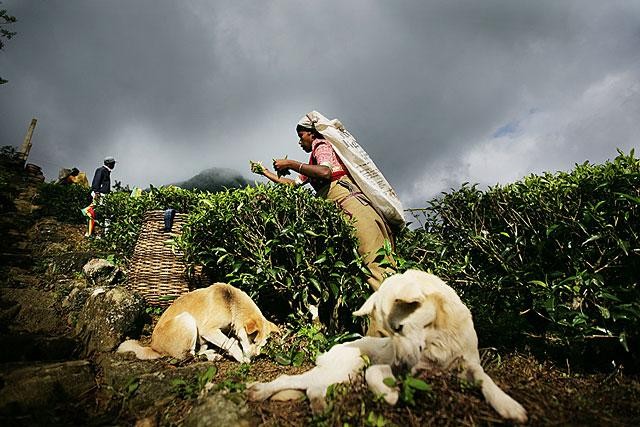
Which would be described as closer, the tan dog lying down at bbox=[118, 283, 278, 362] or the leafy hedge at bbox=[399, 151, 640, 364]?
the leafy hedge at bbox=[399, 151, 640, 364]

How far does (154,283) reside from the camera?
5242 millimetres

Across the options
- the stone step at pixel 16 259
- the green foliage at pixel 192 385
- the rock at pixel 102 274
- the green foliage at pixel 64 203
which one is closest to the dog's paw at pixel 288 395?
the green foliage at pixel 192 385

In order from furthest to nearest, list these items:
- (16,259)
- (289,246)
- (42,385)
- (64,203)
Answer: (64,203), (16,259), (289,246), (42,385)

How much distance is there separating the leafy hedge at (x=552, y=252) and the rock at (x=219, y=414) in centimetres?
256

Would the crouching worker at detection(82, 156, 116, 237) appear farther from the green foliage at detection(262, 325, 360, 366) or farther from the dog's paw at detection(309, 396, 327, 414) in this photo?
the dog's paw at detection(309, 396, 327, 414)

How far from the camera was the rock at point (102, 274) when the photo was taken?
239 inches

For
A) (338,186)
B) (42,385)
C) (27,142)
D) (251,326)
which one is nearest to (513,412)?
(251,326)

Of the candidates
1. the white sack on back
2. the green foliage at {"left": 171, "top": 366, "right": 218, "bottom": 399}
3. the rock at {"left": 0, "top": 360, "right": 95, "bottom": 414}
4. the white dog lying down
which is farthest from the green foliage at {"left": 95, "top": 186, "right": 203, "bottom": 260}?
the white dog lying down

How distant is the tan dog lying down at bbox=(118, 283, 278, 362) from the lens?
3.87 metres

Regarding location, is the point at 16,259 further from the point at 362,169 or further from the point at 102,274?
the point at 362,169

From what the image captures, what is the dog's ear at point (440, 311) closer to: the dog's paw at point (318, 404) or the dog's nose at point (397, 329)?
the dog's nose at point (397, 329)

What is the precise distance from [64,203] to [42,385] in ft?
42.5

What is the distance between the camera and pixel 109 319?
13.8 ft

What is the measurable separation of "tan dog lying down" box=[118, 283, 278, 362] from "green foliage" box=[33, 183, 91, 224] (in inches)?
464
